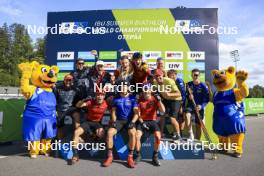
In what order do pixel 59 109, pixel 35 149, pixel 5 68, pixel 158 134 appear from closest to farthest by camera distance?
pixel 158 134 < pixel 35 149 < pixel 59 109 < pixel 5 68

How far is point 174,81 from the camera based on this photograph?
750 centimetres

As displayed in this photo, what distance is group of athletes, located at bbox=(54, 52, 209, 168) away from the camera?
629cm

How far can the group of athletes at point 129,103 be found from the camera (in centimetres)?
629

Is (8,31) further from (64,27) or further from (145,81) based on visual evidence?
(145,81)

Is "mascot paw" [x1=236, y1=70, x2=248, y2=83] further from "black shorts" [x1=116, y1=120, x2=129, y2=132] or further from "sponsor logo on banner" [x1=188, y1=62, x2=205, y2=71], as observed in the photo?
"black shorts" [x1=116, y1=120, x2=129, y2=132]

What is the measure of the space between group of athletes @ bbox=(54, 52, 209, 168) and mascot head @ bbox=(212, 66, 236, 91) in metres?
0.48

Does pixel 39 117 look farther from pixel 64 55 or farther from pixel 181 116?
pixel 181 116

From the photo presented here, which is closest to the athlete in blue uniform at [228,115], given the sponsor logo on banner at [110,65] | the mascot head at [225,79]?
the mascot head at [225,79]

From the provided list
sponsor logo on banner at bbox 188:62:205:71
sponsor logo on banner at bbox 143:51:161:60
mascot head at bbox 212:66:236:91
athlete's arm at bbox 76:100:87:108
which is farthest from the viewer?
sponsor logo on banner at bbox 143:51:161:60

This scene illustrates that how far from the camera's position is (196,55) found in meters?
9.05

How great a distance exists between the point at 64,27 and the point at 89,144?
492cm

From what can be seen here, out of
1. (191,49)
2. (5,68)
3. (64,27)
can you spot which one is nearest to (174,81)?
(191,49)

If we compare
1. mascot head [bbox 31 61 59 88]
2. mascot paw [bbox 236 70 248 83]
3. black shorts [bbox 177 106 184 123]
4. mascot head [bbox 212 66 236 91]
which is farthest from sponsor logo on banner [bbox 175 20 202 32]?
mascot head [bbox 31 61 59 88]

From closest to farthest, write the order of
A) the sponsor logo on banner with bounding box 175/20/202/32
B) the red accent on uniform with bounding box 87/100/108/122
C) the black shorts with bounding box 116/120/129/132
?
the black shorts with bounding box 116/120/129/132 → the red accent on uniform with bounding box 87/100/108/122 → the sponsor logo on banner with bounding box 175/20/202/32
